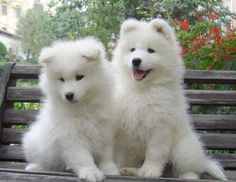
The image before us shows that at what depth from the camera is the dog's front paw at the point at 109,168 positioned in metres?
A: 2.19

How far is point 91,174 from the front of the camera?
2.04 metres

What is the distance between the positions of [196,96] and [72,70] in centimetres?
132

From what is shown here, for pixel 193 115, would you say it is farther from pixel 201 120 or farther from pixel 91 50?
pixel 91 50

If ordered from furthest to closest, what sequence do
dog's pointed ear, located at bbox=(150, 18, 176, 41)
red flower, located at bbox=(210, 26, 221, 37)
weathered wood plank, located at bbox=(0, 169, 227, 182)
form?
1. red flower, located at bbox=(210, 26, 221, 37)
2. dog's pointed ear, located at bbox=(150, 18, 176, 41)
3. weathered wood plank, located at bbox=(0, 169, 227, 182)

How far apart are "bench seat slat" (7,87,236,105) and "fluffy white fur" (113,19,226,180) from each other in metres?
0.80

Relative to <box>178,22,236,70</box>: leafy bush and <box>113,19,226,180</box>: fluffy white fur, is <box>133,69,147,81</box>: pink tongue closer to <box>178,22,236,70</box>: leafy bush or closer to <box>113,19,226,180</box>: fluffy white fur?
<box>113,19,226,180</box>: fluffy white fur

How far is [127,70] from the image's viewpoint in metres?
2.39

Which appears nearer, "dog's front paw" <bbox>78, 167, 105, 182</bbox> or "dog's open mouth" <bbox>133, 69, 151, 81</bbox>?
"dog's front paw" <bbox>78, 167, 105, 182</bbox>

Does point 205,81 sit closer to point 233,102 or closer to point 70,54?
point 233,102

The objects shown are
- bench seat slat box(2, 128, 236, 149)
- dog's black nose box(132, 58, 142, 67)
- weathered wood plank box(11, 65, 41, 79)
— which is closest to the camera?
dog's black nose box(132, 58, 142, 67)

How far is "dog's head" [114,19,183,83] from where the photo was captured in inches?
90.0

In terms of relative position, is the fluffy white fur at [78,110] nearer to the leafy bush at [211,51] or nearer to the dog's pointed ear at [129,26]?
the dog's pointed ear at [129,26]

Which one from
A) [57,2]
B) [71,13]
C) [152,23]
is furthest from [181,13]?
[152,23]

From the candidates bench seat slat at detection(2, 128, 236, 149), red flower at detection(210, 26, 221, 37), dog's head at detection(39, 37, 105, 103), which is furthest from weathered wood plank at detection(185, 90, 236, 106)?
red flower at detection(210, 26, 221, 37)
